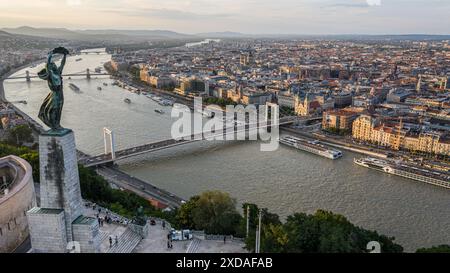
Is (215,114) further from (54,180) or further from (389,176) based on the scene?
(54,180)

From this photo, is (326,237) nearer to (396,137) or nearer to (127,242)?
(127,242)

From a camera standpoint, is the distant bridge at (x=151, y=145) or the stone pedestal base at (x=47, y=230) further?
the distant bridge at (x=151, y=145)

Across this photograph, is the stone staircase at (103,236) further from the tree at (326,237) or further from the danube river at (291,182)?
the danube river at (291,182)

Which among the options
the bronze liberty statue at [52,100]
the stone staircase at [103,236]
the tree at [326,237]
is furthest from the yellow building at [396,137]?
the bronze liberty statue at [52,100]

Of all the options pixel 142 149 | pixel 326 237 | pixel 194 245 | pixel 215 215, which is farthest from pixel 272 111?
pixel 326 237

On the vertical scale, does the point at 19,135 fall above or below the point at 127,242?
below

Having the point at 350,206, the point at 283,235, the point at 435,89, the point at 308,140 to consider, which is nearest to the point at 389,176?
the point at 350,206

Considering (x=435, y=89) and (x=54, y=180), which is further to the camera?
(x=435, y=89)
